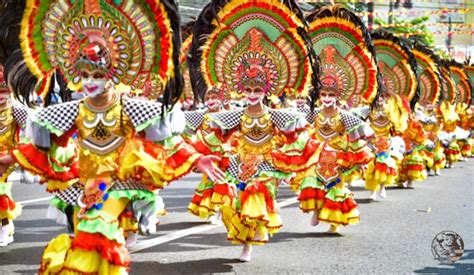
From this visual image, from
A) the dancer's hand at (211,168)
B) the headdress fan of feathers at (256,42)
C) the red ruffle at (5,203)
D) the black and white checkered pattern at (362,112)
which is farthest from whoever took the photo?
the black and white checkered pattern at (362,112)

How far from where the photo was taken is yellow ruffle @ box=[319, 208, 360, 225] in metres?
9.73

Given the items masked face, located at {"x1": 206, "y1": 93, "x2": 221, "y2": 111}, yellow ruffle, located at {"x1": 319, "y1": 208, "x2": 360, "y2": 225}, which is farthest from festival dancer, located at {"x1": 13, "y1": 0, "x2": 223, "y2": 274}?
masked face, located at {"x1": 206, "y1": 93, "x2": 221, "y2": 111}

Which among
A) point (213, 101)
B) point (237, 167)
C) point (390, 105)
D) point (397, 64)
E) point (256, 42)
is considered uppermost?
point (397, 64)

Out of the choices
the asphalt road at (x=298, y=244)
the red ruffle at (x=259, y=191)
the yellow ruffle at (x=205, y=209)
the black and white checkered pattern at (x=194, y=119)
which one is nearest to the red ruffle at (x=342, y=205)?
the asphalt road at (x=298, y=244)

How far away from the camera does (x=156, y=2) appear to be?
5.71m

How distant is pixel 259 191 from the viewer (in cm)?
815

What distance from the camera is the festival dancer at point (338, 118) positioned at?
9.95 m

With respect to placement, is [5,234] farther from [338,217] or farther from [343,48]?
[343,48]

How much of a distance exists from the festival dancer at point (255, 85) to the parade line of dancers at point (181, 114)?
0.05ft

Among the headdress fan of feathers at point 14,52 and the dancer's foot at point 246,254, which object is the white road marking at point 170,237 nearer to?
the dancer's foot at point 246,254

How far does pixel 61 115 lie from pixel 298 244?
408cm

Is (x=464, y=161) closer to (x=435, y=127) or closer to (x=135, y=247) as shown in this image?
(x=435, y=127)

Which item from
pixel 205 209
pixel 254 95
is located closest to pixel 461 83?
pixel 205 209

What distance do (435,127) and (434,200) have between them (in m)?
5.49
